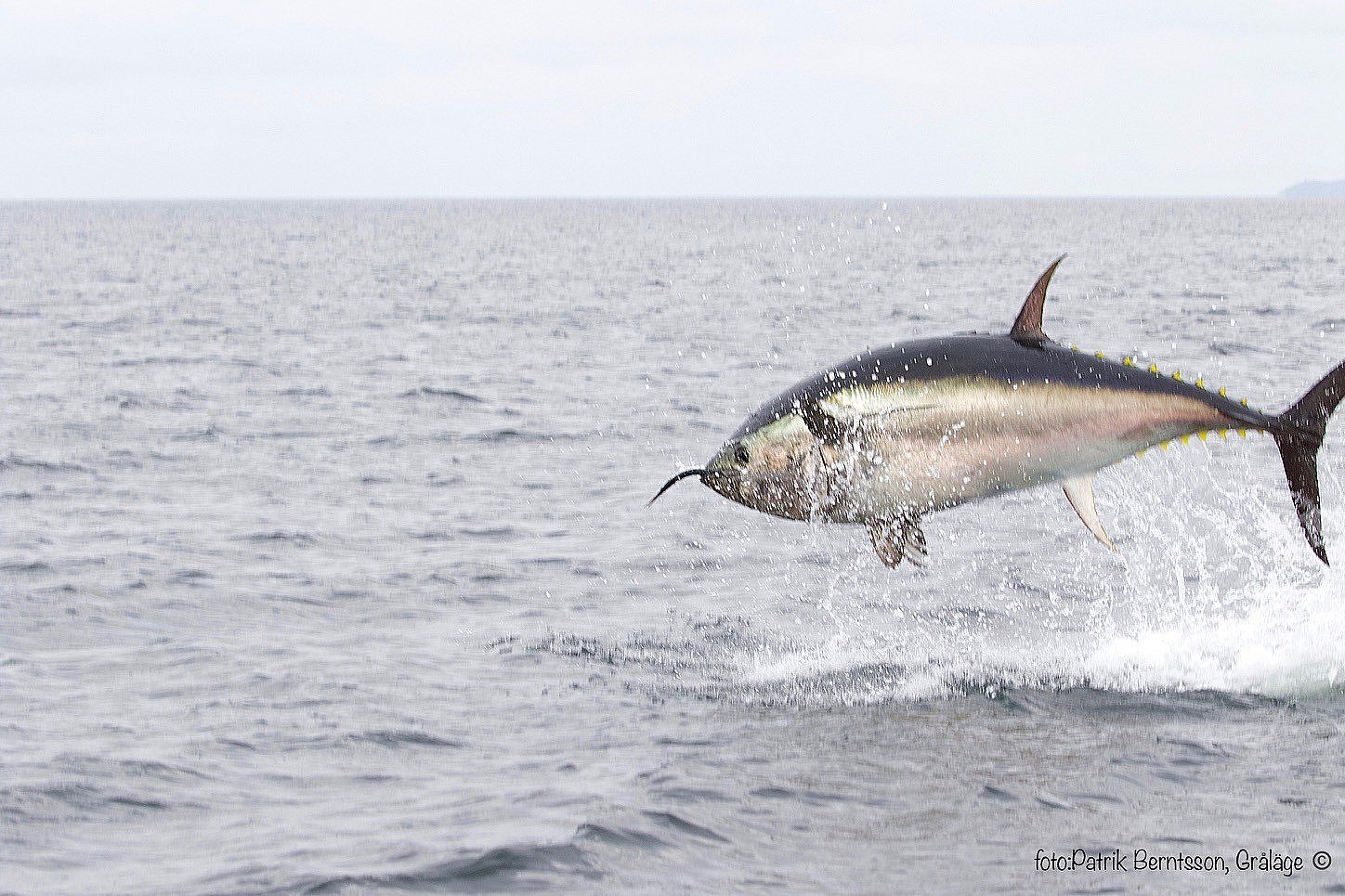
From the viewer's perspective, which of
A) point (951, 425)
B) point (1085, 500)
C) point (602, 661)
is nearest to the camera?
point (951, 425)

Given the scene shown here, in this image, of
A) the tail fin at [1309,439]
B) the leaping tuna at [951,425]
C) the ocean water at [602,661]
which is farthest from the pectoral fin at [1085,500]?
the ocean water at [602,661]

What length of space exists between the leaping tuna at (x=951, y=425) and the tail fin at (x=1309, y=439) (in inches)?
0.7

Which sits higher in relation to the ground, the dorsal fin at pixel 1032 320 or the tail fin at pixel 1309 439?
the dorsal fin at pixel 1032 320

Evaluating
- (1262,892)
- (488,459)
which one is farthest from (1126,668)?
(488,459)

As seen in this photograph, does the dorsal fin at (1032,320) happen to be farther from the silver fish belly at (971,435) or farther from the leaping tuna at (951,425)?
the silver fish belly at (971,435)

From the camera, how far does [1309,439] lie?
8.12 m

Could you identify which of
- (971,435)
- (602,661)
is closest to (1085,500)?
→ (971,435)

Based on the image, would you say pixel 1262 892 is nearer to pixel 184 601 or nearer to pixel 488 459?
pixel 184 601

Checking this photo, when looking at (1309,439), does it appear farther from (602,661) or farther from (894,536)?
(602,661)

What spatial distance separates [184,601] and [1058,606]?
750 cm

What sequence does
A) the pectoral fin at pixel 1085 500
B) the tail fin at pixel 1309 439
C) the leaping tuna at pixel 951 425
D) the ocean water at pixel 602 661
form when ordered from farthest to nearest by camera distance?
1. the ocean water at pixel 602 661
2. the pectoral fin at pixel 1085 500
3. the tail fin at pixel 1309 439
4. the leaping tuna at pixel 951 425

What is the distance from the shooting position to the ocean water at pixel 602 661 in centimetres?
855

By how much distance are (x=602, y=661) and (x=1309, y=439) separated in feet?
18.9

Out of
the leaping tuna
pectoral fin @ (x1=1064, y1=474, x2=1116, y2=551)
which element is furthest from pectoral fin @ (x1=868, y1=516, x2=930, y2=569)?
pectoral fin @ (x1=1064, y1=474, x2=1116, y2=551)
